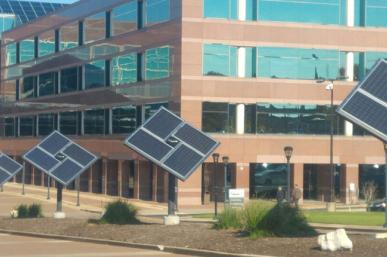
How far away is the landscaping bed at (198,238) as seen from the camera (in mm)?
20312

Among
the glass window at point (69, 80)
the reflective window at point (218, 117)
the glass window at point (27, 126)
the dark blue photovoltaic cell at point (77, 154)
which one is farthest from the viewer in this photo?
the glass window at point (27, 126)

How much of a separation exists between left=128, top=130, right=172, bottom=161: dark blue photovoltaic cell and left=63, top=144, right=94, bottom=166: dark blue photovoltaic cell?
765 centimetres

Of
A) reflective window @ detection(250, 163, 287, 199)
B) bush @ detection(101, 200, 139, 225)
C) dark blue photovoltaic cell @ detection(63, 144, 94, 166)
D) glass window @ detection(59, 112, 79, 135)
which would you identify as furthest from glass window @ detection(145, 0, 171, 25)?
bush @ detection(101, 200, 139, 225)

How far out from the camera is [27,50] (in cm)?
8681

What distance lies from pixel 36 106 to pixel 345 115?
203 feet

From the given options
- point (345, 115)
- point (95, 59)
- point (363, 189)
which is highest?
point (95, 59)

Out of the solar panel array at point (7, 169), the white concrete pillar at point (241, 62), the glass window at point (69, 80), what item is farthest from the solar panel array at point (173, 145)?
the glass window at point (69, 80)

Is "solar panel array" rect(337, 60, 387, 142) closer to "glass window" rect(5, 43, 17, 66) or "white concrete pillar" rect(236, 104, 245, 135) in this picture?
"white concrete pillar" rect(236, 104, 245, 135)

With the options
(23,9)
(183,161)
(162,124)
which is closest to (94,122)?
(23,9)

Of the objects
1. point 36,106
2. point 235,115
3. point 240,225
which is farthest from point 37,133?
point 240,225

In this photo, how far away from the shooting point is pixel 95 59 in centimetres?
7169

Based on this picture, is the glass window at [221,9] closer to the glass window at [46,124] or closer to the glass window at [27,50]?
the glass window at [46,124]

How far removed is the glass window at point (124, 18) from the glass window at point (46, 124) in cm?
1530

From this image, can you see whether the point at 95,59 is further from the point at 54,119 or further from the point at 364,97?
the point at 364,97
